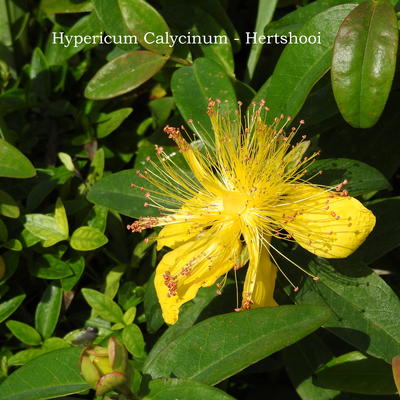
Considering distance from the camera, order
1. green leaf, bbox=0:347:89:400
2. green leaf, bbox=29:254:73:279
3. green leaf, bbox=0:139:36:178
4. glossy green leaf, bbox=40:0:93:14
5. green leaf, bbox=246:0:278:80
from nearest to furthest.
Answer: green leaf, bbox=0:347:89:400 < green leaf, bbox=0:139:36:178 < green leaf, bbox=29:254:73:279 < green leaf, bbox=246:0:278:80 < glossy green leaf, bbox=40:0:93:14

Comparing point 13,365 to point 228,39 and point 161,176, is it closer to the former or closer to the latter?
point 161,176

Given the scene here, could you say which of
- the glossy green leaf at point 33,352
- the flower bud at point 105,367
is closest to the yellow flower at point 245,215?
the flower bud at point 105,367

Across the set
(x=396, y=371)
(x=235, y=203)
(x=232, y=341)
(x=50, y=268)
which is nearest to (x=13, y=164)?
(x=50, y=268)

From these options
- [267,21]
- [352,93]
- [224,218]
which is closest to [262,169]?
[224,218]

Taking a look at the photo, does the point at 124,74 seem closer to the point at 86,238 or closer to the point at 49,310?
the point at 86,238

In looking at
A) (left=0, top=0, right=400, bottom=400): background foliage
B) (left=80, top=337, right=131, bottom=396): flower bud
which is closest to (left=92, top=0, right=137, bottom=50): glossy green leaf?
(left=0, top=0, right=400, bottom=400): background foliage

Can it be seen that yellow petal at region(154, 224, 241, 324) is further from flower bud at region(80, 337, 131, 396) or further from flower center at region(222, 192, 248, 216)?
flower bud at region(80, 337, 131, 396)
